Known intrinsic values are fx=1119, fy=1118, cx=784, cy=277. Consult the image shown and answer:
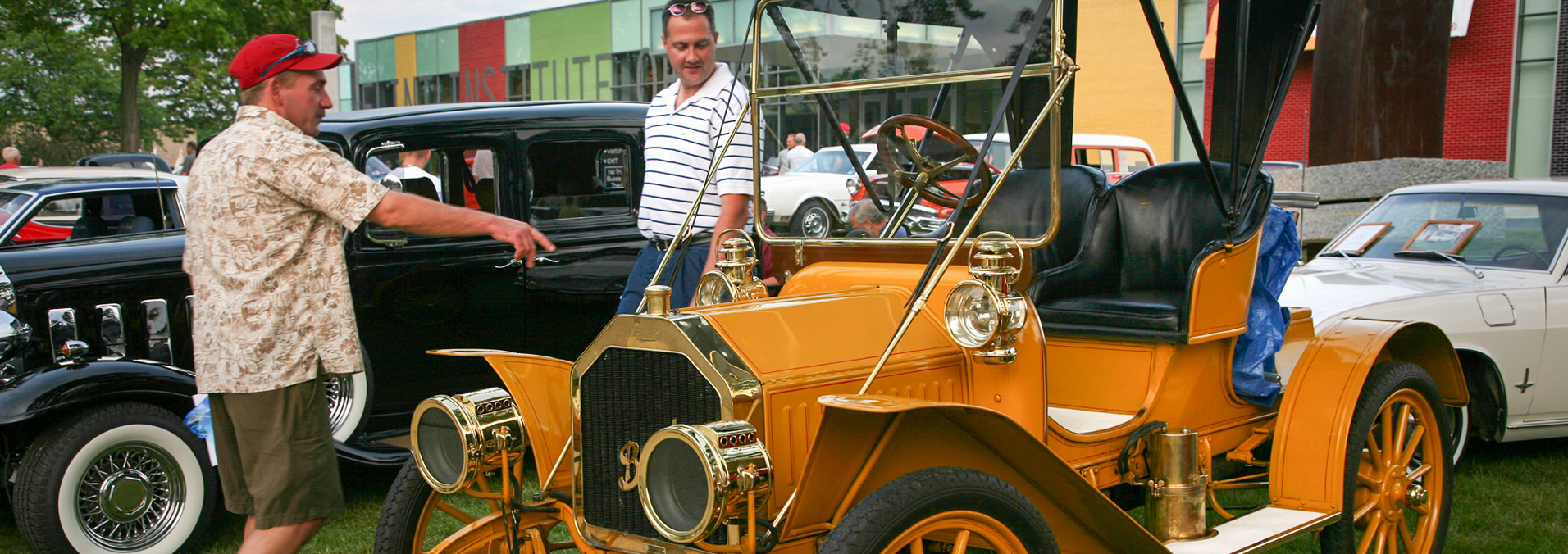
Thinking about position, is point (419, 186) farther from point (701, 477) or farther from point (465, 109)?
point (701, 477)

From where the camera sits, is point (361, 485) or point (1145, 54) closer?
point (361, 485)

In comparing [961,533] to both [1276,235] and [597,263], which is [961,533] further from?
[597,263]

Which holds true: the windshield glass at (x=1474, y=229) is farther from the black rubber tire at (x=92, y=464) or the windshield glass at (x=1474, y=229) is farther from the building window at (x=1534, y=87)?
the building window at (x=1534, y=87)

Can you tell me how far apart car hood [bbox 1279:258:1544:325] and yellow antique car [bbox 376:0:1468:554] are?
109 centimetres

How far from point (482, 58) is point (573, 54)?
13.8 ft

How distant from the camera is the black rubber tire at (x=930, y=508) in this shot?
214 centimetres

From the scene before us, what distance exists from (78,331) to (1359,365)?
4.73 m

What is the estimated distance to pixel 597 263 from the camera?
571 centimetres

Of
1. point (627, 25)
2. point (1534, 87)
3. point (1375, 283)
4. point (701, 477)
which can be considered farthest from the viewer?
point (627, 25)

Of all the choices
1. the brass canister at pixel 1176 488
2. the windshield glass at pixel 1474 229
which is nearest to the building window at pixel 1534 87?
the windshield glass at pixel 1474 229

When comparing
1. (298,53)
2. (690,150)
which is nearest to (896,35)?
(690,150)

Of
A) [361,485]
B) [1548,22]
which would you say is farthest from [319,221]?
[1548,22]

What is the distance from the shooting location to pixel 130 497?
4180mm

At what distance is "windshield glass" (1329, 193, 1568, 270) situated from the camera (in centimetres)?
560
